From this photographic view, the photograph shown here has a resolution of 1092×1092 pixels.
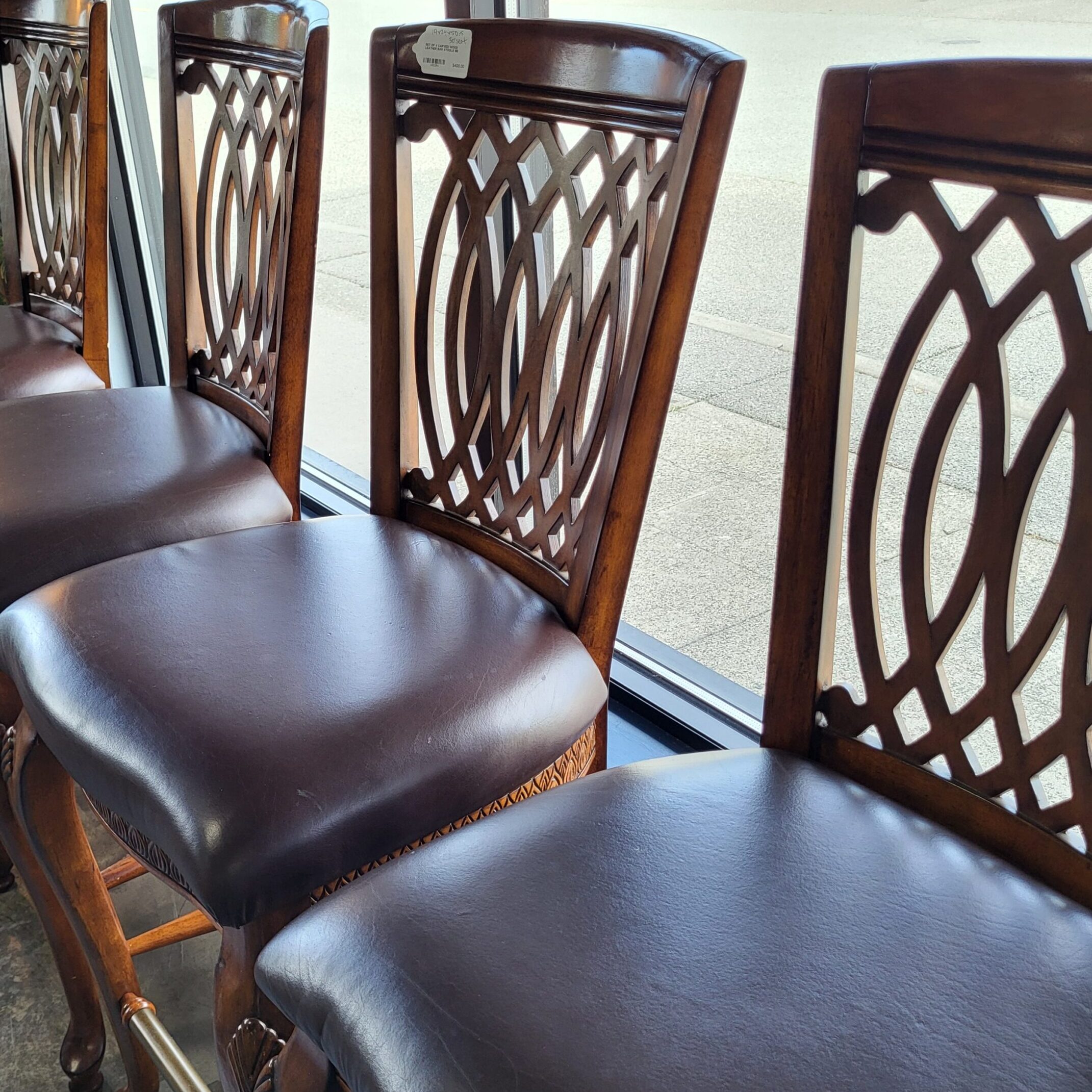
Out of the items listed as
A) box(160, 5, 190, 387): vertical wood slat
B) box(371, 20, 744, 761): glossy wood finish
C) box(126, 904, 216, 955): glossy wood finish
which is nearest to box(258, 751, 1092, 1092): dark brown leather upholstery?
box(371, 20, 744, 761): glossy wood finish

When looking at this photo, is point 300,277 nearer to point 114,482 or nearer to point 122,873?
point 114,482

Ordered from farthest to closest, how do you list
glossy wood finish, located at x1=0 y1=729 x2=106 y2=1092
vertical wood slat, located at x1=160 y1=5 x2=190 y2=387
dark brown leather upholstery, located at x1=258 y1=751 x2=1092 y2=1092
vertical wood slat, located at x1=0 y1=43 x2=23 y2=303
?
vertical wood slat, located at x1=0 y1=43 x2=23 y2=303 → vertical wood slat, located at x1=160 y1=5 x2=190 y2=387 → glossy wood finish, located at x1=0 y1=729 x2=106 y2=1092 → dark brown leather upholstery, located at x1=258 y1=751 x2=1092 y2=1092

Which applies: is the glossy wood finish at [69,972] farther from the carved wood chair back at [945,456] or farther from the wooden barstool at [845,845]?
the carved wood chair back at [945,456]

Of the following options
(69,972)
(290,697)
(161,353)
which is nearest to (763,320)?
(290,697)

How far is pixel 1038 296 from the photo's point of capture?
64 cm

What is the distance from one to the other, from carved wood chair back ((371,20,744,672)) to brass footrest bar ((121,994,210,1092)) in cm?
52

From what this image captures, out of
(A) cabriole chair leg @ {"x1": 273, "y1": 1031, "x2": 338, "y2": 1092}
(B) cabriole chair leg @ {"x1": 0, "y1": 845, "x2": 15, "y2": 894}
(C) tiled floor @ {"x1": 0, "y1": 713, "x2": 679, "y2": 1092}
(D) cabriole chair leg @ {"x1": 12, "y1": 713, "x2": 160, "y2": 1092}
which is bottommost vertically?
(C) tiled floor @ {"x1": 0, "y1": 713, "x2": 679, "y2": 1092}

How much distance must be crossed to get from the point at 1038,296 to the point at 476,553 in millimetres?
567

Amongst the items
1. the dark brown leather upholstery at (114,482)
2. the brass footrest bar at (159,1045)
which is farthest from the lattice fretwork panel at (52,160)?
the brass footrest bar at (159,1045)

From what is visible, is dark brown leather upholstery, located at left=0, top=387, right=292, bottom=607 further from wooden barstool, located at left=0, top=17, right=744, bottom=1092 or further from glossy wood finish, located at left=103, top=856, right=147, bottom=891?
glossy wood finish, located at left=103, top=856, right=147, bottom=891

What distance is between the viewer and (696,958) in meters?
0.60

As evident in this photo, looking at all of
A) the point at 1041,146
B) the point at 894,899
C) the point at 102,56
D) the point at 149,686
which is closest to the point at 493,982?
the point at 894,899

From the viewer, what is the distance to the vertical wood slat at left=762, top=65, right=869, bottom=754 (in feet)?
2.29

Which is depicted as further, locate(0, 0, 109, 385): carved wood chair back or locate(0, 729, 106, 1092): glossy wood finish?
locate(0, 0, 109, 385): carved wood chair back
